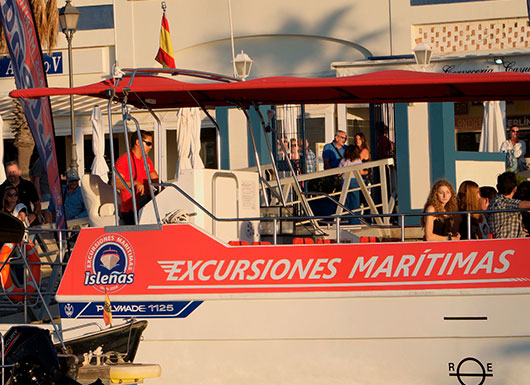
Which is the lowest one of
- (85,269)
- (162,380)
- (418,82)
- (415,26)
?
(162,380)

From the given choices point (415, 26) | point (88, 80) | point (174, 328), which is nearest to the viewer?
point (174, 328)

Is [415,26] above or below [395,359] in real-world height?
above

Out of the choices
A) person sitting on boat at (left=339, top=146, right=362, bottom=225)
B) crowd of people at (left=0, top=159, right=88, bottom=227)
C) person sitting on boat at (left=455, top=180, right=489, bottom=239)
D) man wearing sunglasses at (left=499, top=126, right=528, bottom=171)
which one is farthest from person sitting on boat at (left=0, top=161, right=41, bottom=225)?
person sitting on boat at (left=455, top=180, right=489, bottom=239)

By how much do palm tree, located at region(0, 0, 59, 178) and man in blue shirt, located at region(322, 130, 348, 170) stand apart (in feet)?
29.9

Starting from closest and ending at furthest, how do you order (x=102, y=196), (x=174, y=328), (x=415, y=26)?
(x=174, y=328) < (x=102, y=196) < (x=415, y=26)

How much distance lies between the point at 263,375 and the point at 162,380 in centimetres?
90

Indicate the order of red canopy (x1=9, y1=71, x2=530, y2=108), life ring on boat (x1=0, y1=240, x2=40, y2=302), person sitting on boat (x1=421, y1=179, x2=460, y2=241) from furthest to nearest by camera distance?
life ring on boat (x1=0, y1=240, x2=40, y2=302), person sitting on boat (x1=421, y1=179, x2=460, y2=241), red canopy (x1=9, y1=71, x2=530, y2=108)

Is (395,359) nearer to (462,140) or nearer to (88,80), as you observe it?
(462,140)

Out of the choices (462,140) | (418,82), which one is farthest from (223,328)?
(462,140)

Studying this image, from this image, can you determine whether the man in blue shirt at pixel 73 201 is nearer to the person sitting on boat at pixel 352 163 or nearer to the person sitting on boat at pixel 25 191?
the person sitting on boat at pixel 25 191

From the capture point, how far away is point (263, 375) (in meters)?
8.44

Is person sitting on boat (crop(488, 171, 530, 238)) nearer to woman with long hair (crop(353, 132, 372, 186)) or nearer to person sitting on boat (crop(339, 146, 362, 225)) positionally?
person sitting on boat (crop(339, 146, 362, 225))

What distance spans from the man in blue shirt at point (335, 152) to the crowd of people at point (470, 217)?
4.85m

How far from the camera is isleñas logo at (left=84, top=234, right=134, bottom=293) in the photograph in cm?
864
